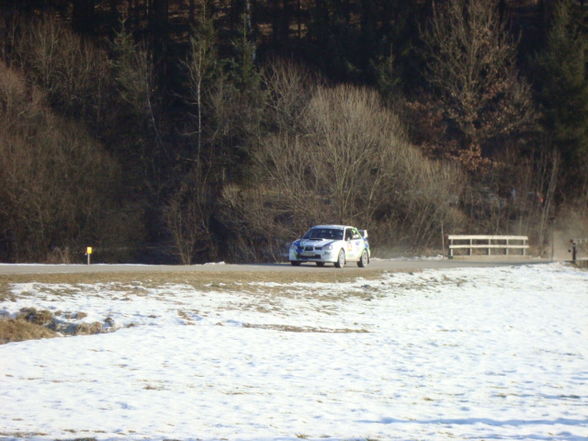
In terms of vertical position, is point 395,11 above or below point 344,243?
above

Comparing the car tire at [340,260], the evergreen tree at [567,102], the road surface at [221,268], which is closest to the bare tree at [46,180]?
the road surface at [221,268]

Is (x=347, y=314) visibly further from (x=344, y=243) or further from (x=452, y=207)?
(x=452, y=207)

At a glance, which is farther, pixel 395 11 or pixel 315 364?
pixel 395 11

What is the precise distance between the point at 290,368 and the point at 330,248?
18845 mm

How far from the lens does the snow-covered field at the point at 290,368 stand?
444 inches

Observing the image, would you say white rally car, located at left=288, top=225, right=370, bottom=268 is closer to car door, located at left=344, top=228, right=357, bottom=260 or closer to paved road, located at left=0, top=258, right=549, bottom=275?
car door, located at left=344, top=228, right=357, bottom=260

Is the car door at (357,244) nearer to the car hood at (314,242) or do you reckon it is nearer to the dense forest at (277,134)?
the car hood at (314,242)

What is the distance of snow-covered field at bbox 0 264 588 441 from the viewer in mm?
11281

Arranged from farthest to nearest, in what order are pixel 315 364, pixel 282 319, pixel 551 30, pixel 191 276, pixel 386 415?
pixel 551 30
pixel 191 276
pixel 282 319
pixel 315 364
pixel 386 415

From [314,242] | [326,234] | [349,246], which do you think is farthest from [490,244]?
[314,242]

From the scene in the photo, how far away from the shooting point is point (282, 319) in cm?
2184

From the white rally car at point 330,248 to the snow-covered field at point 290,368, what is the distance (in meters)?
6.36

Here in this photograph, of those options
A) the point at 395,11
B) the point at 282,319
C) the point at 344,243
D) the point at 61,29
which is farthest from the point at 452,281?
the point at 395,11

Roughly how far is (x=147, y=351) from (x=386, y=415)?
5.93m
